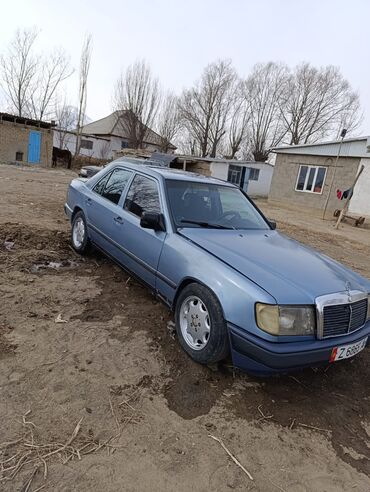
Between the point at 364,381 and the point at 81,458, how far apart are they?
2560 millimetres

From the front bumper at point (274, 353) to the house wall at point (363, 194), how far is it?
17.2 m

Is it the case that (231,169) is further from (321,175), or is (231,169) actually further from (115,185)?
(115,185)

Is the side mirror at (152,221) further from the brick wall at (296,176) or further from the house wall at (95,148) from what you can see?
the house wall at (95,148)

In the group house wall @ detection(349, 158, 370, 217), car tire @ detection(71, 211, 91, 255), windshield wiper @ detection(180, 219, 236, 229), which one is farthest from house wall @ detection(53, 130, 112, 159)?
windshield wiper @ detection(180, 219, 236, 229)

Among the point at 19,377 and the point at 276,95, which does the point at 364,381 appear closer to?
the point at 19,377

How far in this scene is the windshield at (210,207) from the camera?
12.3 feet

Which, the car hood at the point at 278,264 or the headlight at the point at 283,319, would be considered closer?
the headlight at the point at 283,319

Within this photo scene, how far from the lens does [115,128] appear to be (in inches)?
1651

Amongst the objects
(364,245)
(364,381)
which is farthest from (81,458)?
(364,245)

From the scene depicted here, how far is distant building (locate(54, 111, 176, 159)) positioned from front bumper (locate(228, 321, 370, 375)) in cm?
3883

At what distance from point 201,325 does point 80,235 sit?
9.94 ft

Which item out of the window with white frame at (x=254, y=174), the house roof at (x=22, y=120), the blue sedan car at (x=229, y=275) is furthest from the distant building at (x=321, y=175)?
the house roof at (x=22, y=120)

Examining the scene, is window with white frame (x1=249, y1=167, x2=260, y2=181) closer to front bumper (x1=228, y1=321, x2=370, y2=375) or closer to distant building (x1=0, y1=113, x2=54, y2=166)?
distant building (x1=0, y1=113, x2=54, y2=166)

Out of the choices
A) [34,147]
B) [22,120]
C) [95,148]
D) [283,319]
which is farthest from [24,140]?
[283,319]
